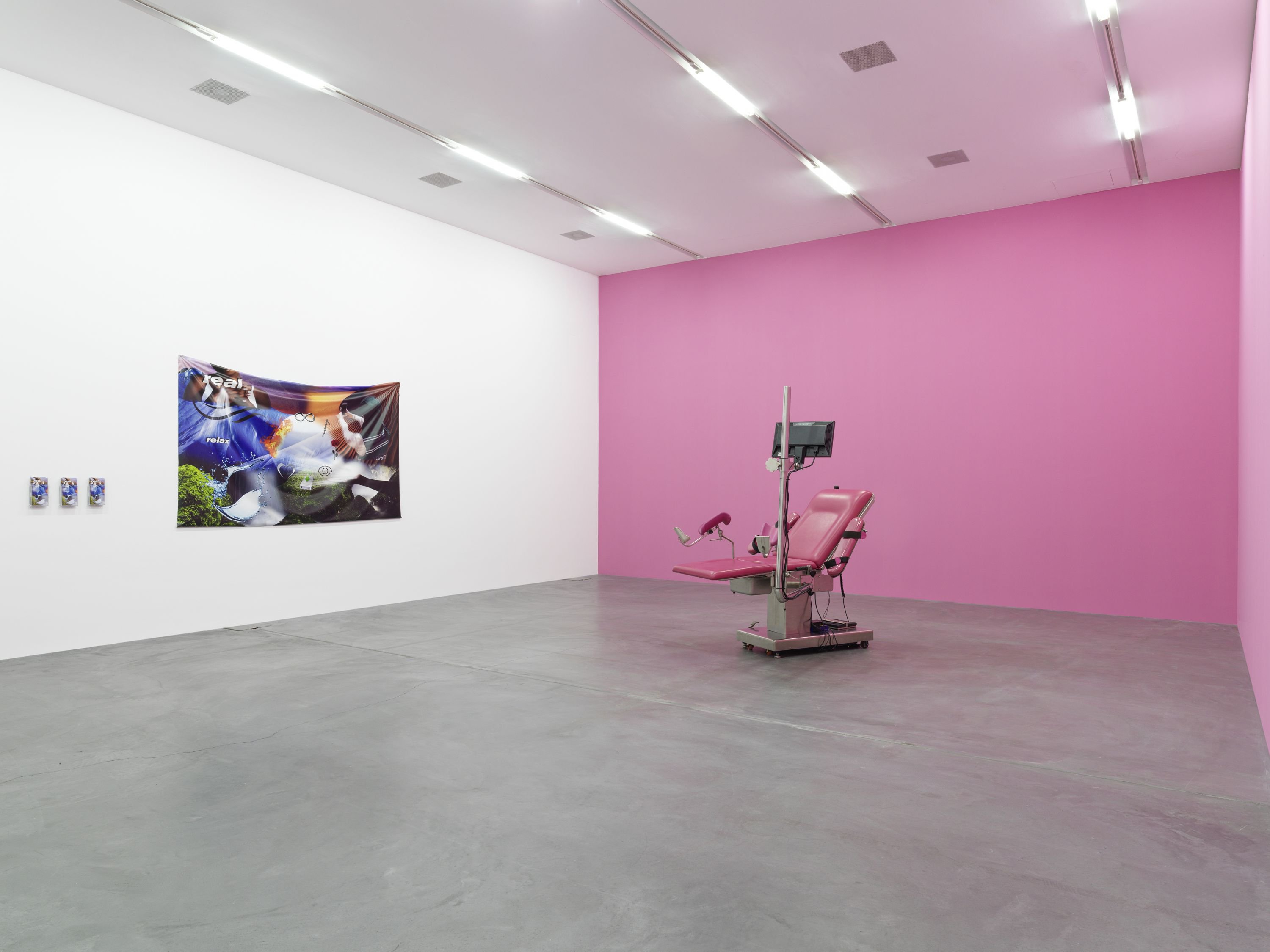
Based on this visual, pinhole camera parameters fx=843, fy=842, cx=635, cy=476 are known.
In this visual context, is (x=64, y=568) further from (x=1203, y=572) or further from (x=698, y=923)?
(x=1203, y=572)

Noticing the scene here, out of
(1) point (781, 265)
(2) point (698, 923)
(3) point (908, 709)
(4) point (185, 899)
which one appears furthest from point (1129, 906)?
(1) point (781, 265)

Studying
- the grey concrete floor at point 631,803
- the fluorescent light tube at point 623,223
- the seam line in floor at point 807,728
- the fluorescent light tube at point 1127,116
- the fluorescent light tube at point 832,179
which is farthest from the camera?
the fluorescent light tube at point 623,223

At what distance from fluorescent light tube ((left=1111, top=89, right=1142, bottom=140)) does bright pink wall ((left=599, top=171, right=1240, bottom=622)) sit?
120cm

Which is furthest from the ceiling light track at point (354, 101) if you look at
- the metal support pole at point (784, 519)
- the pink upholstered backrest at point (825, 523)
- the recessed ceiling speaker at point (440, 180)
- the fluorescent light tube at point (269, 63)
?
the pink upholstered backrest at point (825, 523)

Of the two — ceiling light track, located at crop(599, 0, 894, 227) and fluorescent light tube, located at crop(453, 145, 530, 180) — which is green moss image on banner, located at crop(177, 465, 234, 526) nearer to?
fluorescent light tube, located at crop(453, 145, 530, 180)

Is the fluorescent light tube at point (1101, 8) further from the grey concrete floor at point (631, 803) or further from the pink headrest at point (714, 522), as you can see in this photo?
the grey concrete floor at point (631, 803)

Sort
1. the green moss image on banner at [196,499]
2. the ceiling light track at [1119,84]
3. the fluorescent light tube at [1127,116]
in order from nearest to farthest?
1. the ceiling light track at [1119,84]
2. the fluorescent light tube at [1127,116]
3. the green moss image on banner at [196,499]

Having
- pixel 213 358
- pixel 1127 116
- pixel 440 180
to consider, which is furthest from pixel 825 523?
pixel 213 358

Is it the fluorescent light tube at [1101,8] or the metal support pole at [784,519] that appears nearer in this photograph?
the fluorescent light tube at [1101,8]

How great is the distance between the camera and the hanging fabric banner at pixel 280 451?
579 centimetres

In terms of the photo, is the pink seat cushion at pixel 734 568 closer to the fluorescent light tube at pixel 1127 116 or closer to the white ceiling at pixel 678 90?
the white ceiling at pixel 678 90

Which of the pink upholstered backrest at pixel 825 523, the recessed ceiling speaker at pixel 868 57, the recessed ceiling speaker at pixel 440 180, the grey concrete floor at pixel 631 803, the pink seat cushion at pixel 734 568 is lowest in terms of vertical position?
the grey concrete floor at pixel 631 803

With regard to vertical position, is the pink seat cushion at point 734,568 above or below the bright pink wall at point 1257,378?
below

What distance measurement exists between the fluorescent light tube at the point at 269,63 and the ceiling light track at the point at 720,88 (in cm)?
192
